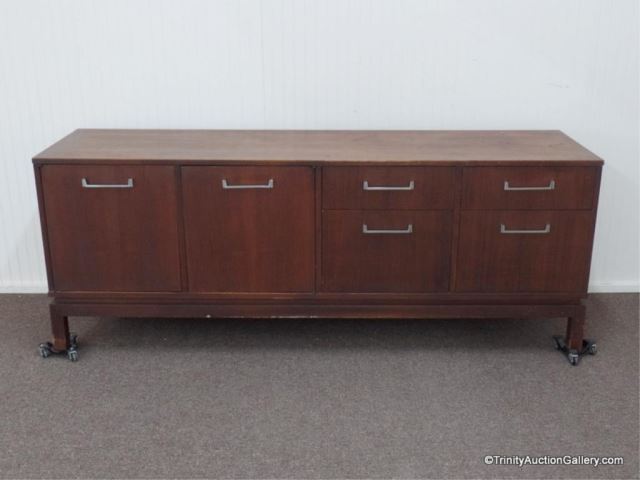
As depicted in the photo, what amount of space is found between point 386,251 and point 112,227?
0.88m

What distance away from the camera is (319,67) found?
2783mm

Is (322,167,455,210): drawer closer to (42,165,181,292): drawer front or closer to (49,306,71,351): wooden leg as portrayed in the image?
(42,165,181,292): drawer front

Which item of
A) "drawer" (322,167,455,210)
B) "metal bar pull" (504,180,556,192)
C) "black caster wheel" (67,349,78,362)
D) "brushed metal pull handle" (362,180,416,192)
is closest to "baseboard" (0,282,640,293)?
"black caster wheel" (67,349,78,362)

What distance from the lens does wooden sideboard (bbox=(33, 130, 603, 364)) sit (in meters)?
2.37

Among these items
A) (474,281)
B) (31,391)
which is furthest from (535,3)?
(31,391)

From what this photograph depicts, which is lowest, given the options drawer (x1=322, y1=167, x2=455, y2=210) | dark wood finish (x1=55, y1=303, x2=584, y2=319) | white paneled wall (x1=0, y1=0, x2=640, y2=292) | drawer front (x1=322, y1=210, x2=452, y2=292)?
dark wood finish (x1=55, y1=303, x2=584, y2=319)

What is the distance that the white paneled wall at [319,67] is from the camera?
2.73 m

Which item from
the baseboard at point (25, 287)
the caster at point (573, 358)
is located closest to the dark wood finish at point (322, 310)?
the caster at point (573, 358)

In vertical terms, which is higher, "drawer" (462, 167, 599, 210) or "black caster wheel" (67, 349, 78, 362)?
"drawer" (462, 167, 599, 210)

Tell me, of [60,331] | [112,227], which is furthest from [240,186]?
[60,331]

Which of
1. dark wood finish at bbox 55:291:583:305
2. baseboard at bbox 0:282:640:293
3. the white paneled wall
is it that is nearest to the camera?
dark wood finish at bbox 55:291:583:305

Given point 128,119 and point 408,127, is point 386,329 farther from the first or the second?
point 128,119

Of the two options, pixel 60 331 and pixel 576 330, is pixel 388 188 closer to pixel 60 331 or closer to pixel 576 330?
pixel 576 330

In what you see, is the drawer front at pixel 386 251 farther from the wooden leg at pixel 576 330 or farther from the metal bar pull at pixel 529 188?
the wooden leg at pixel 576 330
